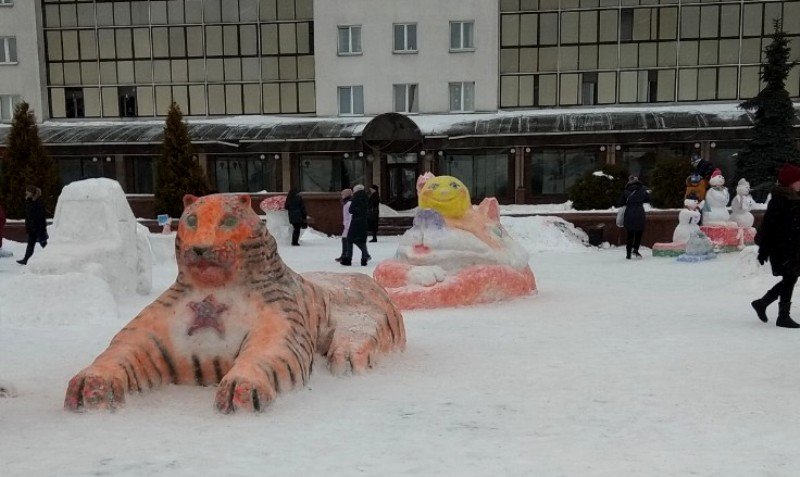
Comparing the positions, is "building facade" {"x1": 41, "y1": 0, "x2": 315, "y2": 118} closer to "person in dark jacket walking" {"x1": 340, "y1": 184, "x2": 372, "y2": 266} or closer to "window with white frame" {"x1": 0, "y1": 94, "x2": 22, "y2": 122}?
"window with white frame" {"x1": 0, "y1": 94, "x2": 22, "y2": 122}

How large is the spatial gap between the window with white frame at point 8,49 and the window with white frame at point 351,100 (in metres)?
14.3

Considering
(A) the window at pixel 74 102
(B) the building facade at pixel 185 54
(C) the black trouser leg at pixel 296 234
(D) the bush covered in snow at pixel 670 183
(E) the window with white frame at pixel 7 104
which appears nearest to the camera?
(C) the black trouser leg at pixel 296 234

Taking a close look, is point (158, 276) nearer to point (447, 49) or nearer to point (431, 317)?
point (431, 317)

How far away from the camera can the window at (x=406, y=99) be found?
2912 cm

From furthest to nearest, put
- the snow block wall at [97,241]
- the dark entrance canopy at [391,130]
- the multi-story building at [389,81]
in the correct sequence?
the multi-story building at [389,81]
the dark entrance canopy at [391,130]
the snow block wall at [97,241]

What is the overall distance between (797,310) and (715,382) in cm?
369

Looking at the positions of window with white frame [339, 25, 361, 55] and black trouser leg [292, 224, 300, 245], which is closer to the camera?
black trouser leg [292, 224, 300, 245]

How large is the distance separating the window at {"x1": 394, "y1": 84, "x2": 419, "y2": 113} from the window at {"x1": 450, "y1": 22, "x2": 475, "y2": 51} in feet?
7.79

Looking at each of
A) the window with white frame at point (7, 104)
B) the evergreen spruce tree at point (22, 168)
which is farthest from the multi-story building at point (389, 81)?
the evergreen spruce tree at point (22, 168)

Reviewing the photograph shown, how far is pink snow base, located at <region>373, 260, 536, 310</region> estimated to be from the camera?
321 inches

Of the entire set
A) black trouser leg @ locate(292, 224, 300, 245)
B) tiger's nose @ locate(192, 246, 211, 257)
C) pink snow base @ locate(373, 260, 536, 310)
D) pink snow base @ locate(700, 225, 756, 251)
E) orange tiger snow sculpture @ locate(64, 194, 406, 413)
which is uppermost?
tiger's nose @ locate(192, 246, 211, 257)

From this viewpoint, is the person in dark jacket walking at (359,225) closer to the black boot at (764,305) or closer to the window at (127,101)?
the black boot at (764,305)

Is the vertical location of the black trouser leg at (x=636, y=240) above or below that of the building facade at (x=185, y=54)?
below

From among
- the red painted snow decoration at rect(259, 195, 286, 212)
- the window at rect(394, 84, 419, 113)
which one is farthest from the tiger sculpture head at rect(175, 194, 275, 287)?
the window at rect(394, 84, 419, 113)
